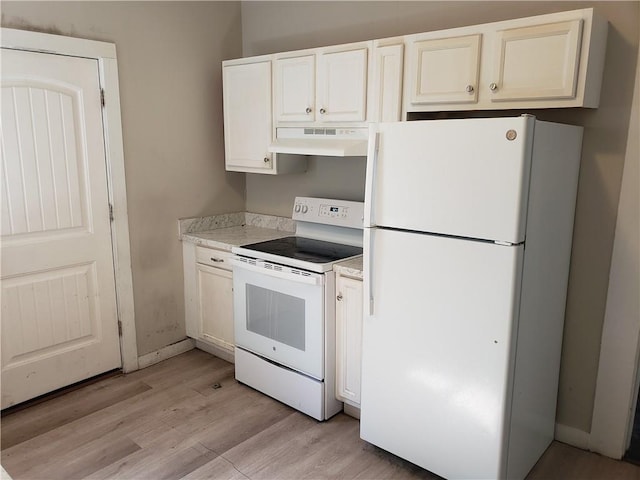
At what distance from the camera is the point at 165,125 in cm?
332

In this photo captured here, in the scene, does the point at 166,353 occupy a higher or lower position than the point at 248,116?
lower

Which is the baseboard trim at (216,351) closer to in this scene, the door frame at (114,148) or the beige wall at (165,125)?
the beige wall at (165,125)

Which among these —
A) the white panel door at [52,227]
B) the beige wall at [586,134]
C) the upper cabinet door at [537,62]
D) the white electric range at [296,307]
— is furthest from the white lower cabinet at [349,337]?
the white panel door at [52,227]

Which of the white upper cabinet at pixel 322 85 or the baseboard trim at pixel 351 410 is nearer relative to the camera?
the white upper cabinet at pixel 322 85

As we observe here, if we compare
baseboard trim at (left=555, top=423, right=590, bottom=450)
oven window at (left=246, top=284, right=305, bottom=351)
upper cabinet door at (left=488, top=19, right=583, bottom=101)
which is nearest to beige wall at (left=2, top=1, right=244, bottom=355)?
oven window at (left=246, top=284, right=305, bottom=351)

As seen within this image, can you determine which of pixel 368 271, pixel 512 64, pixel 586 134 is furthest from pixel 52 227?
pixel 586 134

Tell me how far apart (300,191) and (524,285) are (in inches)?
74.3

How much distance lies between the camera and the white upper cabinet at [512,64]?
6.59 feet

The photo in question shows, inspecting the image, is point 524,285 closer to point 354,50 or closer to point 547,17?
point 547,17

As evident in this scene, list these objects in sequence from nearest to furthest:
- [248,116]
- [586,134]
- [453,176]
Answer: [453,176], [586,134], [248,116]

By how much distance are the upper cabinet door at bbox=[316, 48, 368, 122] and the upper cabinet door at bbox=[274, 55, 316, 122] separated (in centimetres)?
6

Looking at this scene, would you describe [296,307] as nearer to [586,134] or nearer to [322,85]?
[322,85]

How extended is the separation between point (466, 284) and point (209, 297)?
6.56ft

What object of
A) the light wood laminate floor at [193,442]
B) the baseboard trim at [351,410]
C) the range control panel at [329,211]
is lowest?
the light wood laminate floor at [193,442]
